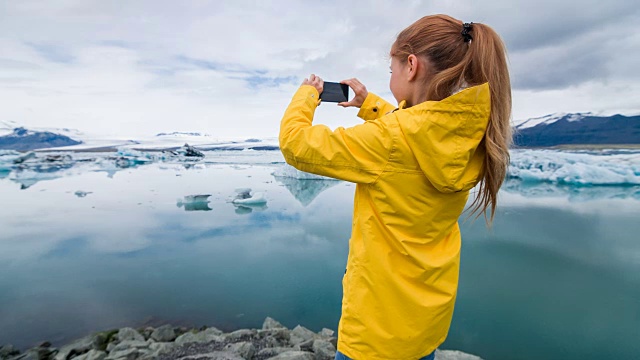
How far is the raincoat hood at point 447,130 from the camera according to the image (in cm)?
79

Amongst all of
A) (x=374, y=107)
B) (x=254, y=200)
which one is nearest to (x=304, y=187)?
(x=254, y=200)

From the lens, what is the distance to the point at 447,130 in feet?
2.64

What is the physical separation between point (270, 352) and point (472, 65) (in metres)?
2.34

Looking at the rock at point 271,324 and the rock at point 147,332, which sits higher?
the rock at point 271,324

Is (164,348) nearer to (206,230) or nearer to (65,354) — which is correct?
(65,354)

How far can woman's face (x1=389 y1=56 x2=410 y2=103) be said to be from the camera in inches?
37.0

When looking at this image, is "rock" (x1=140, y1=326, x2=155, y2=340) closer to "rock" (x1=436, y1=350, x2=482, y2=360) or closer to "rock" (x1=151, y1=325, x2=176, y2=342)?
"rock" (x1=151, y1=325, x2=176, y2=342)

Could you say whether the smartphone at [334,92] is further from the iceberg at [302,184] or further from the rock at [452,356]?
the iceberg at [302,184]

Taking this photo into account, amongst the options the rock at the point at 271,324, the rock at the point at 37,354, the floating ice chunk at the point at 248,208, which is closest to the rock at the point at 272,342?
the rock at the point at 271,324

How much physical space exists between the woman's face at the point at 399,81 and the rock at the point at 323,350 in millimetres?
2034

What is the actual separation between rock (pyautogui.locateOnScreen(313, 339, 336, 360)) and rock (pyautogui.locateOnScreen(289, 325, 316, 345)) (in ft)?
0.70

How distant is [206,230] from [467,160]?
5.83 meters

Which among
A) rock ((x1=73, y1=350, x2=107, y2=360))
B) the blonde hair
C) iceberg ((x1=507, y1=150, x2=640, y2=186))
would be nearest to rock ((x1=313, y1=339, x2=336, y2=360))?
rock ((x1=73, y1=350, x2=107, y2=360))

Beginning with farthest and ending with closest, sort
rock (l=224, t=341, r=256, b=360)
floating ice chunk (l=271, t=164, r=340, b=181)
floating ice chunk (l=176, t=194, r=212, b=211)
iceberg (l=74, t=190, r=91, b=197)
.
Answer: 1. floating ice chunk (l=271, t=164, r=340, b=181)
2. iceberg (l=74, t=190, r=91, b=197)
3. floating ice chunk (l=176, t=194, r=212, b=211)
4. rock (l=224, t=341, r=256, b=360)
